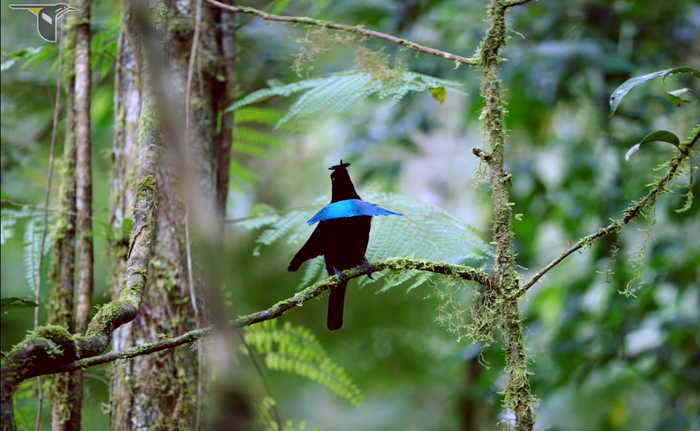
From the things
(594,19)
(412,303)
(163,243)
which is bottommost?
(163,243)

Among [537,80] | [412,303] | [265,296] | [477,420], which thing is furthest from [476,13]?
[477,420]

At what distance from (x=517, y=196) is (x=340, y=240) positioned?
296 cm

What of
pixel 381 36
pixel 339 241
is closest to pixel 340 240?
pixel 339 241

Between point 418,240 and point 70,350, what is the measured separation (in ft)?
4.87

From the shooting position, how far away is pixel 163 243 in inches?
84.4

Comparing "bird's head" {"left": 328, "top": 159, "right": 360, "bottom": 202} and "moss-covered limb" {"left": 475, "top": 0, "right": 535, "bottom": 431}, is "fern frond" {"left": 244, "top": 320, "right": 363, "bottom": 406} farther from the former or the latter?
"moss-covered limb" {"left": 475, "top": 0, "right": 535, "bottom": 431}

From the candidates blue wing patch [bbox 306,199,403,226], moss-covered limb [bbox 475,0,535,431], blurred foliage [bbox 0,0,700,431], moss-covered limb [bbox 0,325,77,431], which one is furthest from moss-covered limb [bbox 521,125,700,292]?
blurred foliage [bbox 0,0,700,431]

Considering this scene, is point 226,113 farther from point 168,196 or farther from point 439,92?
point 439,92

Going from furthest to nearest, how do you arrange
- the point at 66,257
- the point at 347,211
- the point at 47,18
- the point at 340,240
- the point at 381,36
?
the point at 47,18, the point at 66,257, the point at 340,240, the point at 381,36, the point at 347,211

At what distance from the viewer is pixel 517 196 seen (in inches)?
187

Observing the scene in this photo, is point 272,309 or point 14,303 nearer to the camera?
point 272,309

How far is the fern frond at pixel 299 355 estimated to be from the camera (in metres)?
2.91

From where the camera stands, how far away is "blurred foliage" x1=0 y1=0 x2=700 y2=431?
3861 millimetres

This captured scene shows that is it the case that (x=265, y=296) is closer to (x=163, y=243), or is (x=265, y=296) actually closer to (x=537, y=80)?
(x=163, y=243)
